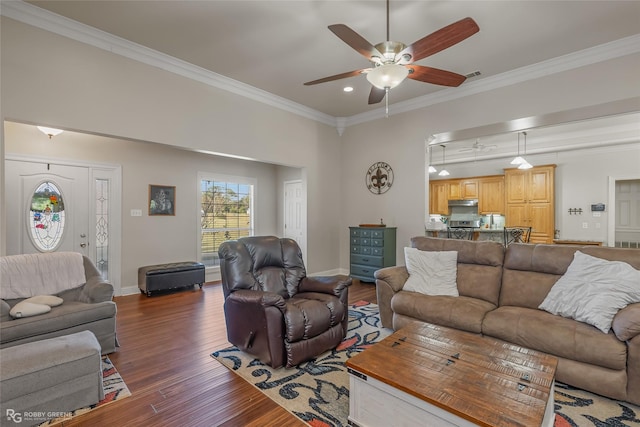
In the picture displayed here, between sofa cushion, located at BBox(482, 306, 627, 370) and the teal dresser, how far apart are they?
269 centimetres

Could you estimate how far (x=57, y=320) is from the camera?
2.57 m

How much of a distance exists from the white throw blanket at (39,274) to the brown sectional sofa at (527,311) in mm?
3250

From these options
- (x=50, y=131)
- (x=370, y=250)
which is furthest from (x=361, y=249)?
(x=50, y=131)

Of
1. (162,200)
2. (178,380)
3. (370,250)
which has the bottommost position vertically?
(178,380)

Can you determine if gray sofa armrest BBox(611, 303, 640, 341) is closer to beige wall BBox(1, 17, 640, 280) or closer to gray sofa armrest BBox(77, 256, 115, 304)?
beige wall BBox(1, 17, 640, 280)

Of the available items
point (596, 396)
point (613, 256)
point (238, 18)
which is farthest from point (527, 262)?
point (238, 18)

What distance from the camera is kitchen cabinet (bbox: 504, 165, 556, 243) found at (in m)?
7.25

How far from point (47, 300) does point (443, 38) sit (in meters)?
4.05

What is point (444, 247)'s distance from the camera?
11.6 feet

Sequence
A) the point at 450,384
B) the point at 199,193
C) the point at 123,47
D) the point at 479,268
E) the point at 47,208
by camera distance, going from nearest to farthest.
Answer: the point at 450,384, the point at 479,268, the point at 123,47, the point at 47,208, the point at 199,193

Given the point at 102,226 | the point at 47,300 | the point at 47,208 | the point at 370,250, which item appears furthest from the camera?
the point at 370,250

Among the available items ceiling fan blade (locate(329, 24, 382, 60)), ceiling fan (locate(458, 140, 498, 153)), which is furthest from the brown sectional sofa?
ceiling fan (locate(458, 140, 498, 153))

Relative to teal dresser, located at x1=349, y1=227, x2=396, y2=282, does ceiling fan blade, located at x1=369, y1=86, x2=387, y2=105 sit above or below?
above

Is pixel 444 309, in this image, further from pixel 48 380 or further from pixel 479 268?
pixel 48 380
